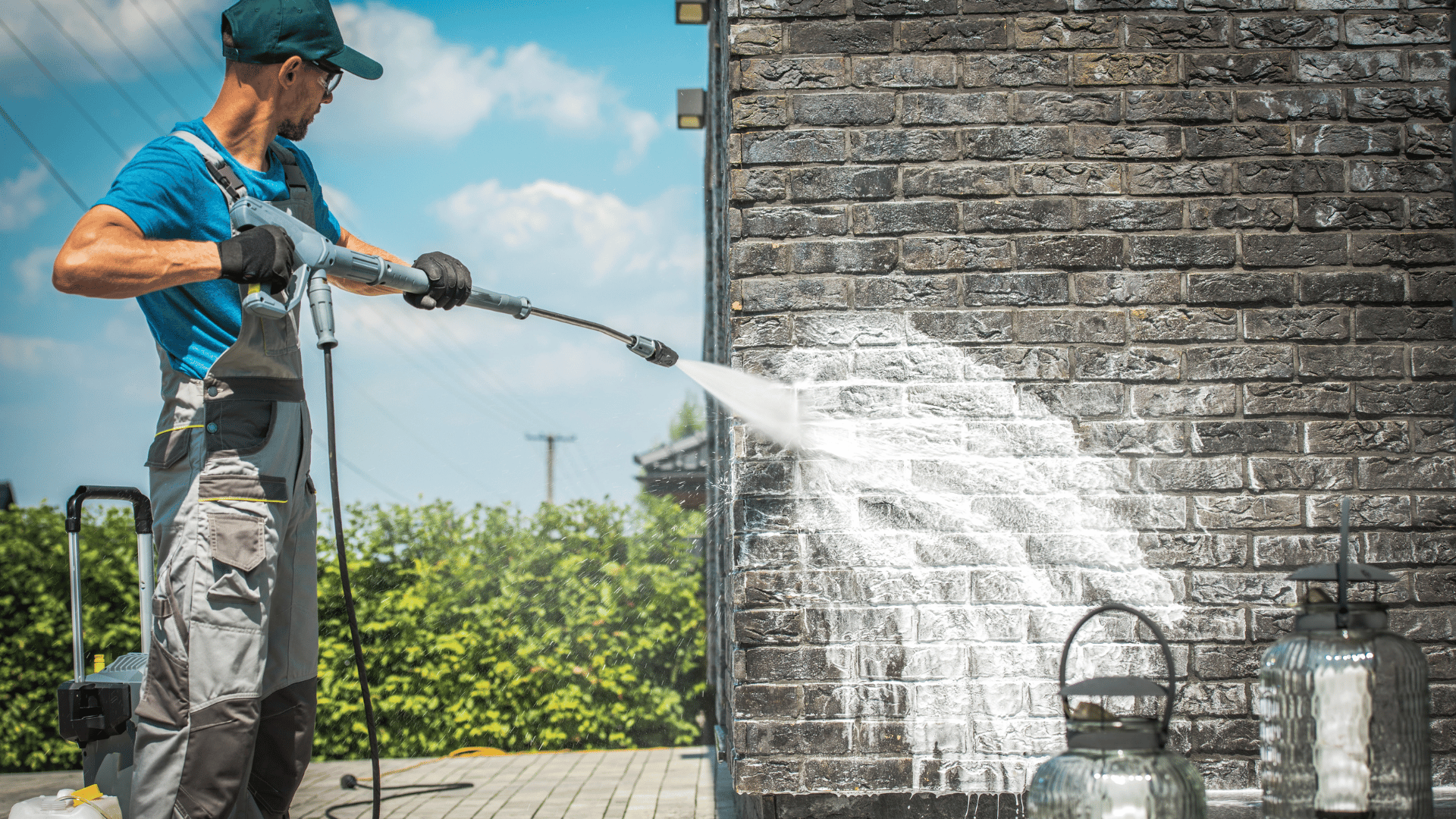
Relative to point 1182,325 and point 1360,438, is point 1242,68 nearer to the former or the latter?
point 1182,325

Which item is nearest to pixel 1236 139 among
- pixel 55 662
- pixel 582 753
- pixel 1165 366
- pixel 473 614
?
pixel 1165 366

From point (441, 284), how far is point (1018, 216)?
1.66m

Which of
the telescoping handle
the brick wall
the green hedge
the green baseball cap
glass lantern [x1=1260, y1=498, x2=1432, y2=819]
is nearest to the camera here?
glass lantern [x1=1260, y1=498, x2=1432, y2=819]

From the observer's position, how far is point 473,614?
5953mm

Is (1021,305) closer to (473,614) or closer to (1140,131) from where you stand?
(1140,131)

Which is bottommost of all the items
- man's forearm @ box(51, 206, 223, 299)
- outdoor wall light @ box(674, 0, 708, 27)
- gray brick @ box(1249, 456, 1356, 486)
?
gray brick @ box(1249, 456, 1356, 486)

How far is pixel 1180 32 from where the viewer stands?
271 cm

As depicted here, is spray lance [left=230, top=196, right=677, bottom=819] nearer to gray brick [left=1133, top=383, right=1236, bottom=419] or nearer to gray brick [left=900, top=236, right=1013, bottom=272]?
gray brick [left=900, top=236, right=1013, bottom=272]

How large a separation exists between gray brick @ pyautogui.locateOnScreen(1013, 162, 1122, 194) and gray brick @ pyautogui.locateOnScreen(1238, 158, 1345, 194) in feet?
1.22

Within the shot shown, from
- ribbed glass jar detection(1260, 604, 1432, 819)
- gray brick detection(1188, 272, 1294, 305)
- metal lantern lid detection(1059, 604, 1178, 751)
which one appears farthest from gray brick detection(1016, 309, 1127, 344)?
metal lantern lid detection(1059, 604, 1178, 751)

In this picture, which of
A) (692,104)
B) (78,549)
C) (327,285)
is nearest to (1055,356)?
(327,285)

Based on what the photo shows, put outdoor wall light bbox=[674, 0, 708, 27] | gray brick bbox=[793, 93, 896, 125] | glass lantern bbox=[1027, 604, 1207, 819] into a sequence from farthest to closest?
outdoor wall light bbox=[674, 0, 708, 27] → gray brick bbox=[793, 93, 896, 125] → glass lantern bbox=[1027, 604, 1207, 819]

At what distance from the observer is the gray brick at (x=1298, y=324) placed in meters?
2.64

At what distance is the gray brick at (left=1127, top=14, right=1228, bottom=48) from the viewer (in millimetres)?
2701
